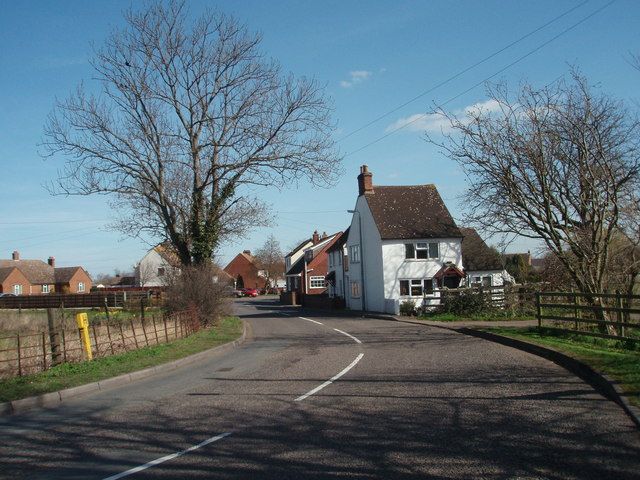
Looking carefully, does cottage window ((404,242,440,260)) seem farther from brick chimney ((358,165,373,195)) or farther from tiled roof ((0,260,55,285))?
tiled roof ((0,260,55,285))

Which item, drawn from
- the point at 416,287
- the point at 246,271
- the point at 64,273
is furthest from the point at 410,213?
the point at 64,273

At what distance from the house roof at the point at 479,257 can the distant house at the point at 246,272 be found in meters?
66.4

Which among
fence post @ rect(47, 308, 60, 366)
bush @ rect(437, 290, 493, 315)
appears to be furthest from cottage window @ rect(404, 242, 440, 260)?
fence post @ rect(47, 308, 60, 366)

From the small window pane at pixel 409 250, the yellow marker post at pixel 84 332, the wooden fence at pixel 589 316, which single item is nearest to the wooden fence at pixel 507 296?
the small window pane at pixel 409 250

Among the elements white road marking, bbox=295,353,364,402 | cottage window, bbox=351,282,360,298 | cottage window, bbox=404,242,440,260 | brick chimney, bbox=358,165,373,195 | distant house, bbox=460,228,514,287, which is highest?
brick chimney, bbox=358,165,373,195

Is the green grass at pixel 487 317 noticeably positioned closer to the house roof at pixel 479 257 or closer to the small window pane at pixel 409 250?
the small window pane at pixel 409 250

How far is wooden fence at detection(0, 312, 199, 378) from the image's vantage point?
14.4 metres

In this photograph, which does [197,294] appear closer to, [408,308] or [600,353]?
[408,308]

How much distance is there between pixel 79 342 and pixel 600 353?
1316 centimetres

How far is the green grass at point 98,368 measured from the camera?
11898 millimetres

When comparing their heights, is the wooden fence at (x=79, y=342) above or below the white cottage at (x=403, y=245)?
below

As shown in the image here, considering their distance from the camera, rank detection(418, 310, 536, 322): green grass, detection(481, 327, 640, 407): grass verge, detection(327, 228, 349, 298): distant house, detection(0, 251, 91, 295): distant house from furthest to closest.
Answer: detection(0, 251, 91, 295): distant house
detection(327, 228, 349, 298): distant house
detection(418, 310, 536, 322): green grass
detection(481, 327, 640, 407): grass verge

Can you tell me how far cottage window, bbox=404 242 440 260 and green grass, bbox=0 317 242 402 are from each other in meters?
21.7

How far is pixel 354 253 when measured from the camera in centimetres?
4862
